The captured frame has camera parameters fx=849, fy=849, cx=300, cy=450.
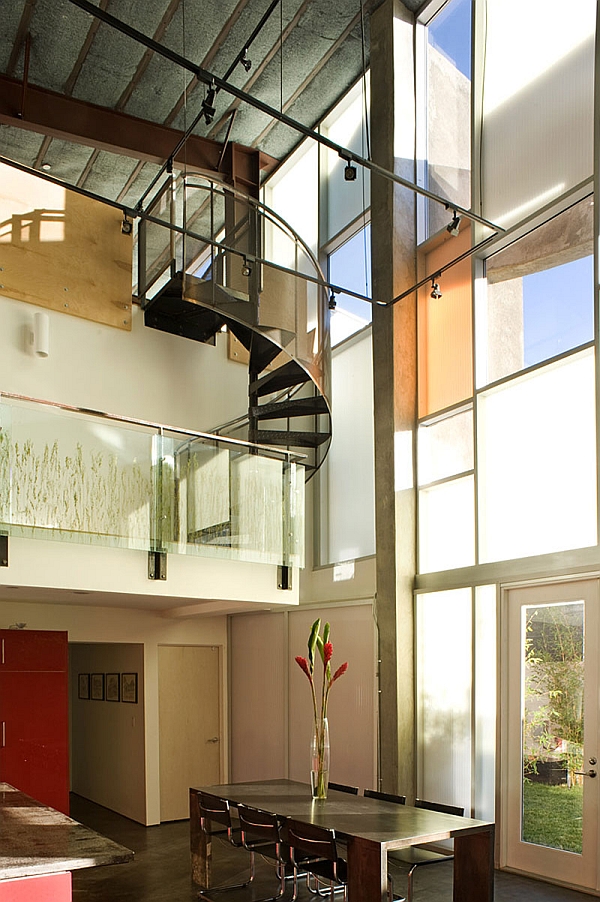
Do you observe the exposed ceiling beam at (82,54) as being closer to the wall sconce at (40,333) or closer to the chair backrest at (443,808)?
the wall sconce at (40,333)

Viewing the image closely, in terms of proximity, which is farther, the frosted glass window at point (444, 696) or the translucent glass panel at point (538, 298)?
the frosted glass window at point (444, 696)

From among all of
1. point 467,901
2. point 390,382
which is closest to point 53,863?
point 467,901

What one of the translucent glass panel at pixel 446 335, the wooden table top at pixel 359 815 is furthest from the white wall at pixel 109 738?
the translucent glass panel at pixel 446 335

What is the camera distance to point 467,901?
19.0 ft

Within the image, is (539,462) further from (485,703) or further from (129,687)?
(129,687)

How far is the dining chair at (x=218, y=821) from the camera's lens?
656cm

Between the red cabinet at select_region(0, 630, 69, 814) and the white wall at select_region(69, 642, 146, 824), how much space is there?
97 cm

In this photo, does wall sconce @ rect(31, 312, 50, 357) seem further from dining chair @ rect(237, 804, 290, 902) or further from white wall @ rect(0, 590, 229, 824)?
dining chair @ rect(237, 804, 290, 902)

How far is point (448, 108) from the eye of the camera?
Result: 9055 millimetres

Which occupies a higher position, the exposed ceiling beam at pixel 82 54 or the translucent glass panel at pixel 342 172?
the exposed ceiling beam at pixel 82 54

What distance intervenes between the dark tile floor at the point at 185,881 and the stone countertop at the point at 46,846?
1887mm

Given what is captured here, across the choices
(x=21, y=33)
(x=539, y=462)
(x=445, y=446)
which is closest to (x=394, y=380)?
(x=445, y=446)

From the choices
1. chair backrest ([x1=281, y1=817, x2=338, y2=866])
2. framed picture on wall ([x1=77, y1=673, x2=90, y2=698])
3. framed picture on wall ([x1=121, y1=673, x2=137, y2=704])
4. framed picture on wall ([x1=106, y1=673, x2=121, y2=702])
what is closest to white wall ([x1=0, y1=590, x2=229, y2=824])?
framed picture on wall ([x1=121, y1=673, x2=137, y2=704])

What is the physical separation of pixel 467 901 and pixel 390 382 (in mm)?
4934
